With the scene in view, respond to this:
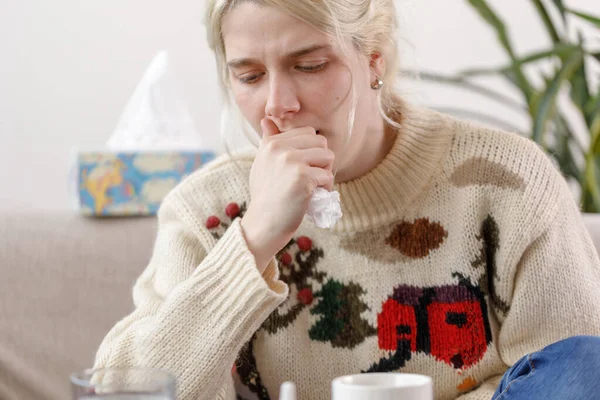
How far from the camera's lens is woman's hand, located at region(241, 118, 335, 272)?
109cm

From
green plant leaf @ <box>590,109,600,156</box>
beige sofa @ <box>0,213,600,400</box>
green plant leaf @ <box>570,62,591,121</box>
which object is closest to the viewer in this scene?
beige sofa @ <box>0,213,600,400</box>

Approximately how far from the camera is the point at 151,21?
7.30ft

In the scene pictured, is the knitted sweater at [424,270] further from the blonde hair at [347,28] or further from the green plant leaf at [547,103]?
the green plant leaf at [547,103]

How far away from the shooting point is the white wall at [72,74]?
216 cm

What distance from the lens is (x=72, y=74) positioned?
2.18 meters

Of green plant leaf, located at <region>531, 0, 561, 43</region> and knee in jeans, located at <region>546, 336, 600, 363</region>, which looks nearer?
knee in jeans, located at <region>546, 336, 600, 363</region>

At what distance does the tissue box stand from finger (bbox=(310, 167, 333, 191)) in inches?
26.5

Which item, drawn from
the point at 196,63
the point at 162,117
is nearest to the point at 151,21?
the point at 196,63

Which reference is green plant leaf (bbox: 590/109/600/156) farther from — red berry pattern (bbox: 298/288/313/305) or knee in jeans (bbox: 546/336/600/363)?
knee in jeans (bbox: 546/336/600/363)

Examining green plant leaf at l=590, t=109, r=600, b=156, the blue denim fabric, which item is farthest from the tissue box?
the blue denim fabric

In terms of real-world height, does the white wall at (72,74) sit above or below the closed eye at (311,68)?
above

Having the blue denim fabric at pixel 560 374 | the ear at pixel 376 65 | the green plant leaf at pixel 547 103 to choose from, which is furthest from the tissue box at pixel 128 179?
the blue denim fabric at pixel 560 374

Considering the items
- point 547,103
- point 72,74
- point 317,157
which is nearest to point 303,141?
point 317,157

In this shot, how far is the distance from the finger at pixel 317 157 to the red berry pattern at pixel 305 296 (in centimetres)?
26
